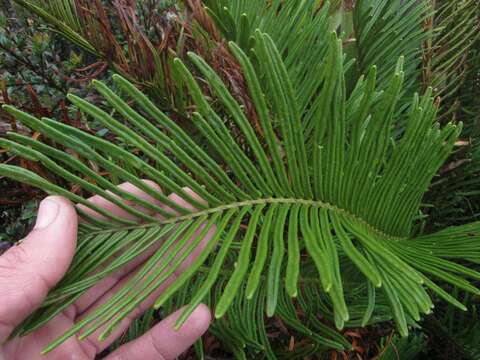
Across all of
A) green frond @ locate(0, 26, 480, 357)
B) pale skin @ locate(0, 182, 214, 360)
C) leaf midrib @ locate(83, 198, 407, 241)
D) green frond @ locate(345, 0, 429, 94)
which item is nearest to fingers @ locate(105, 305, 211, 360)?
pale skin @ locate(0, 182, 214, 360)

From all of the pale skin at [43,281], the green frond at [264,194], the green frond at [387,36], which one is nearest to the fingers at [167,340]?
the pale skin at [43,281]

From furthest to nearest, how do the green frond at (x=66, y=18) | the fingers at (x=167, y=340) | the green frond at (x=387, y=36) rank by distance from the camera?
1. the green frond at (x=66, y=18)
2. the green frond at (x=387, y=36)
3. the fingers at (x=167, y=340)

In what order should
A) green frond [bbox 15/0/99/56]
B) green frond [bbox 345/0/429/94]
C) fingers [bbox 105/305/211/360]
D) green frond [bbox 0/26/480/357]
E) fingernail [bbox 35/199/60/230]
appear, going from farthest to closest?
1. green frond [bbox 15/0/99/56]
2. green frond [bbox 345/0/429/94]
3. fingers [bbox 105/305/211/360]
4. fingernail [bbox 35/199/60/230]
5. green frond [bbox 0/26/480/357]

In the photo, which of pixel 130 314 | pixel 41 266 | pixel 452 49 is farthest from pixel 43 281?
pixel 452 49

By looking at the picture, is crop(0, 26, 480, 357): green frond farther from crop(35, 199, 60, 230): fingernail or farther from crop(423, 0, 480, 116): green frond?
crop(423, 0, 480, 116): green frond

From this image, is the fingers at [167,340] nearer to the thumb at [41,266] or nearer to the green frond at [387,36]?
the thumb at [41,266]
